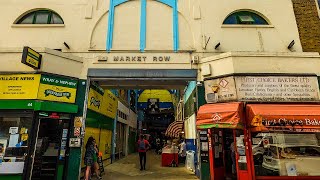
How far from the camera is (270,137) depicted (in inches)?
341

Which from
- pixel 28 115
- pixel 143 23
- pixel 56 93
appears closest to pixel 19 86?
pixel 28 115

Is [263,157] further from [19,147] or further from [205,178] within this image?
[19,147]

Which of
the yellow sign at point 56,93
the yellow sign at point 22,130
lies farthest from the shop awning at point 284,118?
the yellow sign at point 22,130

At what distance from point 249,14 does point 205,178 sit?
298 inches

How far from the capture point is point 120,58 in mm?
10281

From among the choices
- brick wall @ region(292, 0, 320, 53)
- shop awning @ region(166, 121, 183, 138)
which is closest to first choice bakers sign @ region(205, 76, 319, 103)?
brick wall @ region(292, 0, 320, 53)

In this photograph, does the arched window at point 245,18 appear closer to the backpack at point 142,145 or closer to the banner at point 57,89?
the banner at point 57,89

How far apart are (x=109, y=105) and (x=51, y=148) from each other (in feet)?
13.5

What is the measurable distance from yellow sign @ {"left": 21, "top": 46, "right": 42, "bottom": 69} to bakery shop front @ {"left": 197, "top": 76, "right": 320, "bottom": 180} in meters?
6.29

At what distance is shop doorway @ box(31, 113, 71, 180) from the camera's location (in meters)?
9.19

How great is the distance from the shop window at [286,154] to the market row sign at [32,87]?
7623 millimetres

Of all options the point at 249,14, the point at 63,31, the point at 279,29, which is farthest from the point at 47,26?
the point at 279,29

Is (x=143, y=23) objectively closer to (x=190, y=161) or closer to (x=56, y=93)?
(x=56, y=93)

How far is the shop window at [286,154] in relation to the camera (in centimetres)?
834
